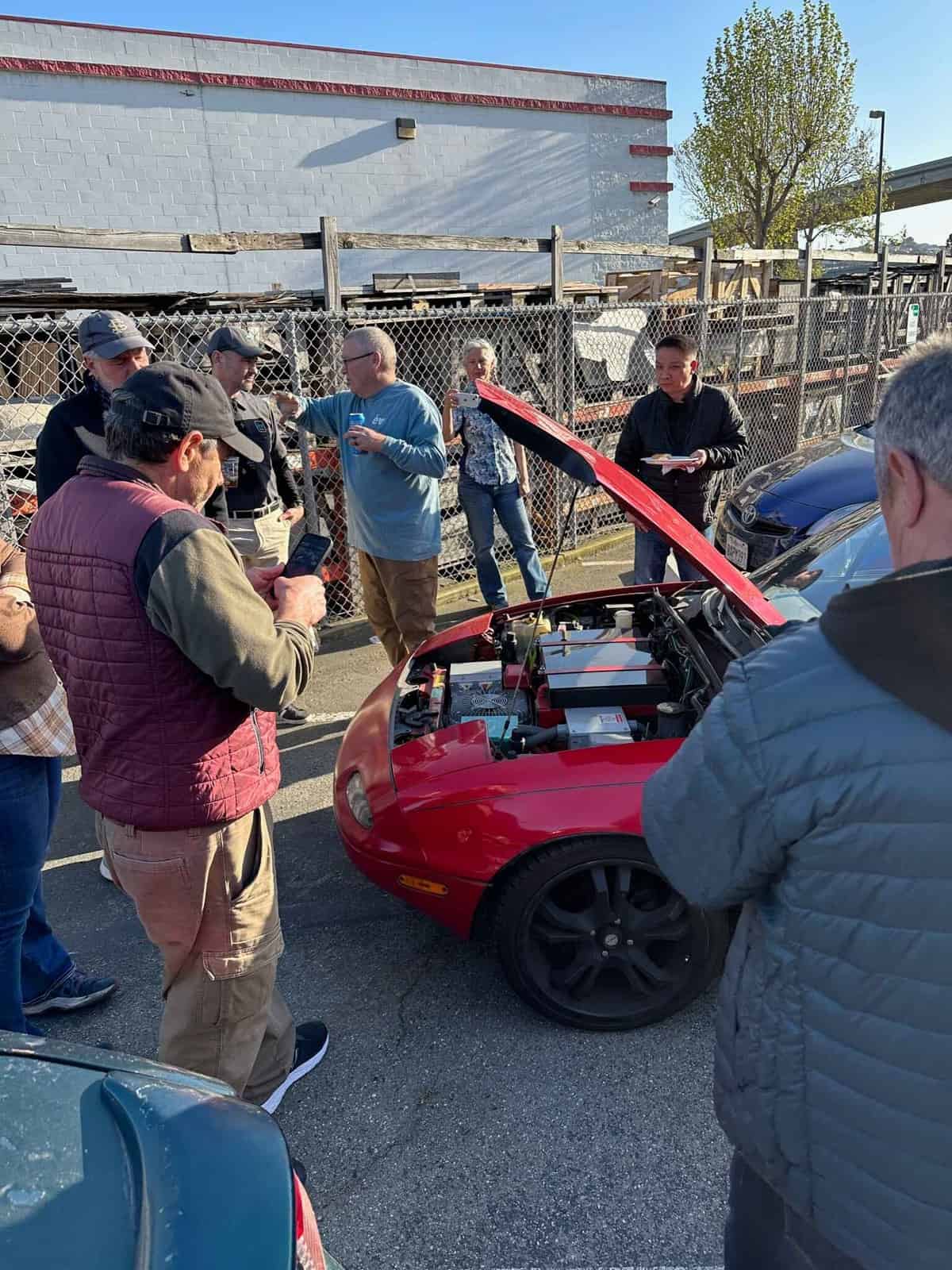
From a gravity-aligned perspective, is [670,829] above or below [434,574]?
above

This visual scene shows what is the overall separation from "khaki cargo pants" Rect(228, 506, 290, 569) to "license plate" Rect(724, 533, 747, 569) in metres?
2.84

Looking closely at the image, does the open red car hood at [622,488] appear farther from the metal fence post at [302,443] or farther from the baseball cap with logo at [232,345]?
the metal fence post at [302,443]

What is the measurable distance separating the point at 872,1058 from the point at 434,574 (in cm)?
394

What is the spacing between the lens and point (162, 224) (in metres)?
15.4

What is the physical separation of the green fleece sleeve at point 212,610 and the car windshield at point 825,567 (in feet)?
6.19

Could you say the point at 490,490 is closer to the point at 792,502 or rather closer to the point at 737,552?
the point at 737,552

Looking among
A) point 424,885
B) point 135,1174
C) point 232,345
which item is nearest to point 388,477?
point 232,345

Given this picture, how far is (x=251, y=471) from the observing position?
174 inches

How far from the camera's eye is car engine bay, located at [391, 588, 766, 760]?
111 inches

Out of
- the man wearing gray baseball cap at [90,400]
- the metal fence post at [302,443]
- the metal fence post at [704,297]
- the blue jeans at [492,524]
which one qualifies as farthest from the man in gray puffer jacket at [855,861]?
the metal fence post at [704,297]

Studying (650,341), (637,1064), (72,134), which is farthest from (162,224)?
(637,1064)

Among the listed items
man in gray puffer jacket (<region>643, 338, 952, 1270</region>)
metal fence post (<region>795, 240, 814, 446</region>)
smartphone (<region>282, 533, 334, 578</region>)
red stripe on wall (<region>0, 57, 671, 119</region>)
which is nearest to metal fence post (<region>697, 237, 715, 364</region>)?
metal fence post (<region>795, 240, 814, 446</region>)

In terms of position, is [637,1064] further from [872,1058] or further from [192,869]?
[872,1058]

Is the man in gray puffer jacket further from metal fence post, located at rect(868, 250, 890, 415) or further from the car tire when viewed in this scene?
metal fence post, located at rect(868, 250, 890, 415)
